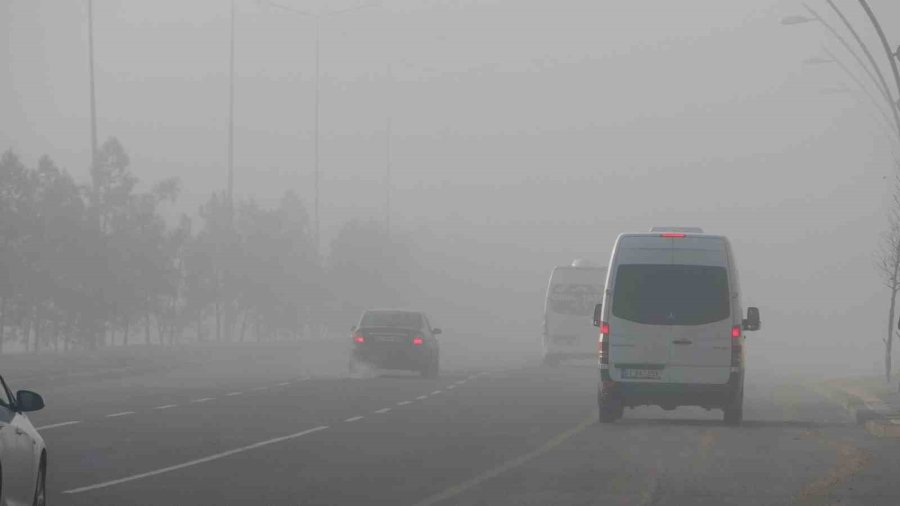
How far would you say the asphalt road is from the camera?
610 inches

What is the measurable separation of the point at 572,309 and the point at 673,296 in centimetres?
2607

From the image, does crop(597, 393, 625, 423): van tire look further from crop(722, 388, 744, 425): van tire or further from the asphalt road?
crop(722, 388, 744, 425): van tire

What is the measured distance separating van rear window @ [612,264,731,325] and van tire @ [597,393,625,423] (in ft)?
3.86

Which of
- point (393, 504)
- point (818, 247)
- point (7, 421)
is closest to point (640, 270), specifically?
point (393, 504)

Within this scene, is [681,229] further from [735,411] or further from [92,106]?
[92,106]

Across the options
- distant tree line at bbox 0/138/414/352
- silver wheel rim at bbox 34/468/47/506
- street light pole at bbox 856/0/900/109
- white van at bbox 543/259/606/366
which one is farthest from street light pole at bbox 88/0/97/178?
silver wheel rim at bbox 34/468/47/506

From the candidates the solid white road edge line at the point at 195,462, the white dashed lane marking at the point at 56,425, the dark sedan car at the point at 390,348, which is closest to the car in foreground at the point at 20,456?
the solid white road edge line at the point at 195,462

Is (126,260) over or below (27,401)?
below

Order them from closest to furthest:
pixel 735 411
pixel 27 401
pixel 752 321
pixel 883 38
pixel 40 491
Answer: pixel 27 401
pixel 40 491
pixel 735 411
pixel 752 321
pixel 883 38

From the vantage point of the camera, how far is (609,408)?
2523 centimetres

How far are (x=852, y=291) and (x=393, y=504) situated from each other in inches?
5982

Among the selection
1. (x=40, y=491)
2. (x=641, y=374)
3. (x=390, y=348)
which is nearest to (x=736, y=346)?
(x=641, y=374)

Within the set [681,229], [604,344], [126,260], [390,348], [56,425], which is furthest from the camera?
[126,260]

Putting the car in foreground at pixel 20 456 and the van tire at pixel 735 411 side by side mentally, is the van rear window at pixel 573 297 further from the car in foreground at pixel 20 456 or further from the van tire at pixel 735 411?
the car in foreground at pixel 20 456
